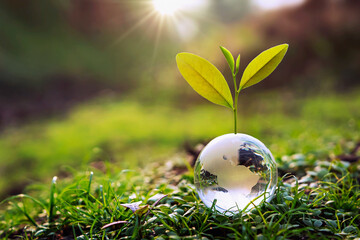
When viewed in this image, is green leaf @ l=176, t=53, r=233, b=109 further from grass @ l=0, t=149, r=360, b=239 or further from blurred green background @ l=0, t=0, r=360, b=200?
blurred green background @ l=0, t=0, r=360, b=200

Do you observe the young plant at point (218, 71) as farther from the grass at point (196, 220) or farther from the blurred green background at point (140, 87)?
the blurred green background at point (140, 87)

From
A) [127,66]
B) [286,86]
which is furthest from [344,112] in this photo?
[127,66]

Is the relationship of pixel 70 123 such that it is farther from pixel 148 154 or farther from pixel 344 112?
pixel 344 112

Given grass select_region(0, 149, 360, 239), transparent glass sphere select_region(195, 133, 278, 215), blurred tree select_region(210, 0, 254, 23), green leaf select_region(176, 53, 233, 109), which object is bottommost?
grass select_region(0, 149, 360, 239)

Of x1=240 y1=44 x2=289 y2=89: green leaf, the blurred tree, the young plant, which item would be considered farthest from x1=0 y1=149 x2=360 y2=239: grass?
the blurred tree

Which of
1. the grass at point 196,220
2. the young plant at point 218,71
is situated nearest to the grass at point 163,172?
the grass at point 196,220

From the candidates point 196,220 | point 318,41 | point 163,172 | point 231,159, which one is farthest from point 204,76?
point 318,41
